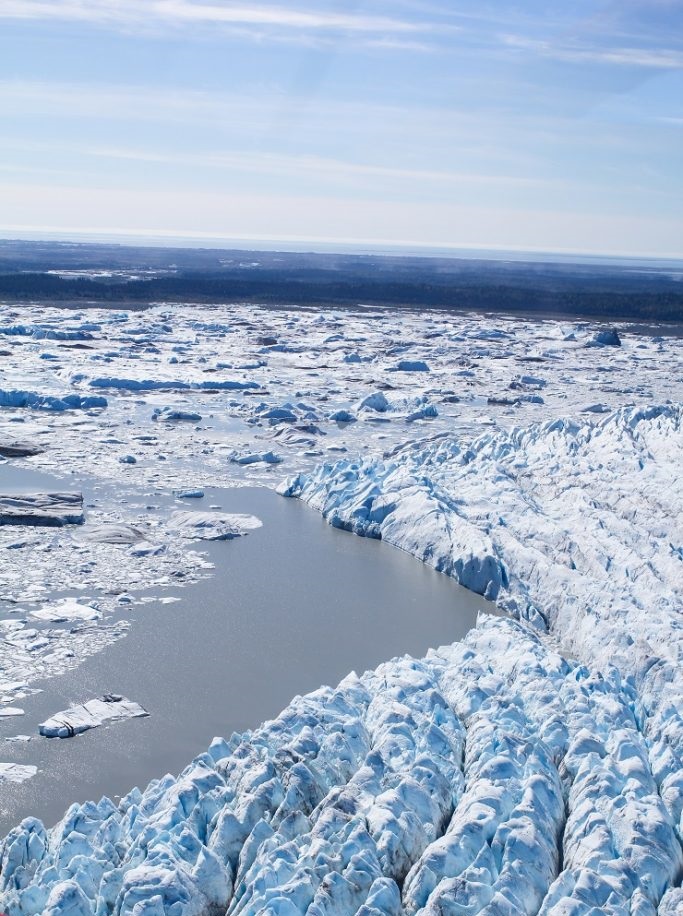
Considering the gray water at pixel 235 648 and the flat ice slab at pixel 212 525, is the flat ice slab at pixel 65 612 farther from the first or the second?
the flat ice slab at pixel 212 525

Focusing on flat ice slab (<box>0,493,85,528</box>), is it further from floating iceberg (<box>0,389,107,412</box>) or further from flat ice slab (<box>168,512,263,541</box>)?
floating iceberg (<box>0,389,107,412</box>)

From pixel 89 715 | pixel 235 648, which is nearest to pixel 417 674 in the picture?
pixel 235 648

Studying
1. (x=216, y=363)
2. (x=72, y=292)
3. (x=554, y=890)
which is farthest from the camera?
(x=72, y=292)

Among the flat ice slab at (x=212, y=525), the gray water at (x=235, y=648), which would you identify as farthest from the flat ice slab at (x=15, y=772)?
the flat ice slab at (x=212, y=525)

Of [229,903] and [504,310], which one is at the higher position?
[504,310]

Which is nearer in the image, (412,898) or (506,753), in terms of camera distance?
(412,898)

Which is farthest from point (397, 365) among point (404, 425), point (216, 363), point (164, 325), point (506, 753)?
point (506, 753)

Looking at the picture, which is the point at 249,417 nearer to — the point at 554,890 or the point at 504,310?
the point at 554,890
